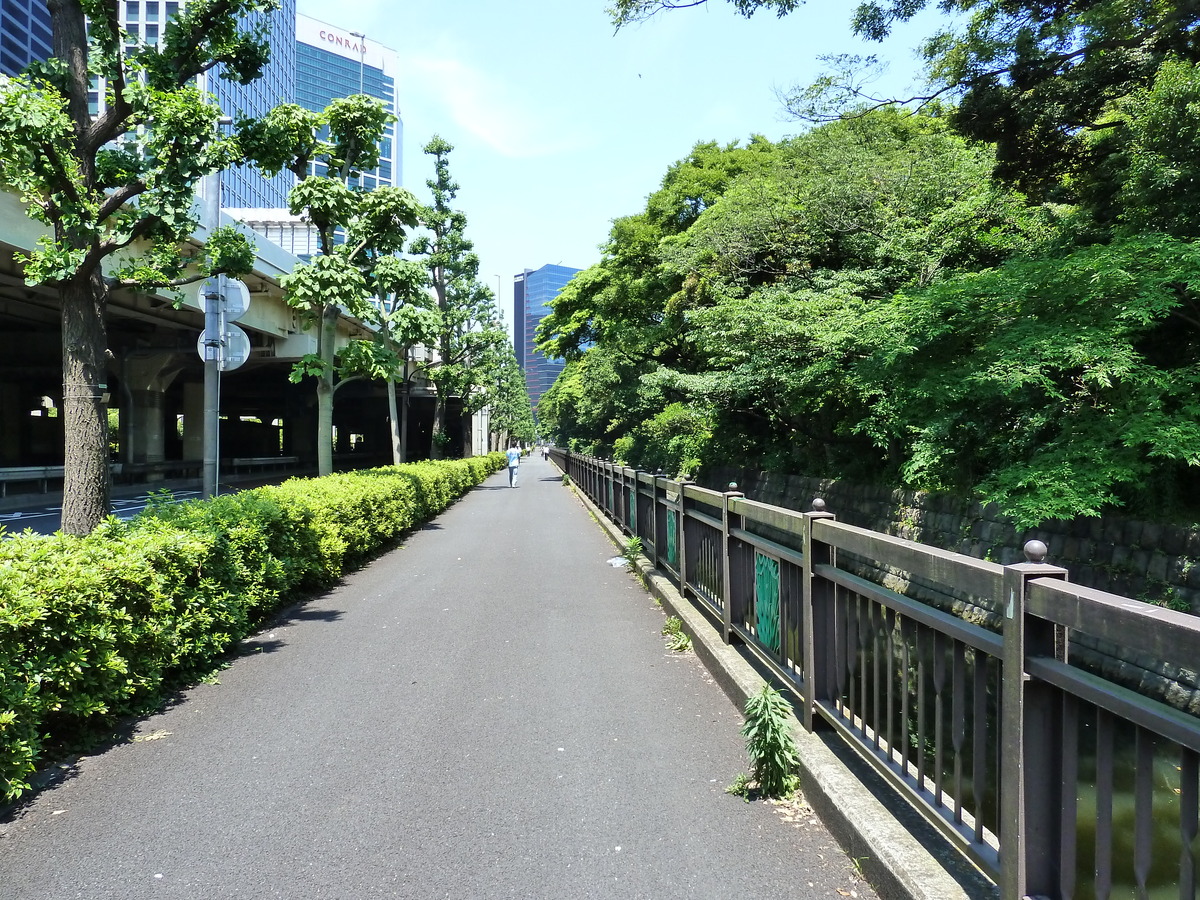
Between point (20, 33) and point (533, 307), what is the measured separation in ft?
346

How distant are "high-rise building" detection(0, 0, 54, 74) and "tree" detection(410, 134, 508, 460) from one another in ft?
195

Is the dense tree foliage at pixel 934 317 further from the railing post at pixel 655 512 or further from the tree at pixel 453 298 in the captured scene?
the tree at pixel 453 298

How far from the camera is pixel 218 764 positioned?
3.83 m

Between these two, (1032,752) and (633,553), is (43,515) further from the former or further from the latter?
(1032,752)

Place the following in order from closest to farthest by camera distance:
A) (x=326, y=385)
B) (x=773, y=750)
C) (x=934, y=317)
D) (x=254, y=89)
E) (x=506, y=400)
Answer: (x=773, y=750) < (x=934, y=317) < (x=326, y=385) < (x=506, y=400) < (x=254, y=89)

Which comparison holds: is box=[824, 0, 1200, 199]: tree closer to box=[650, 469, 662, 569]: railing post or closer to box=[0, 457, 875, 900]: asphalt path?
box=[650, 469, 662, 569]: railing post

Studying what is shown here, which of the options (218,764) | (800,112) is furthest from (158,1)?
(218,764)

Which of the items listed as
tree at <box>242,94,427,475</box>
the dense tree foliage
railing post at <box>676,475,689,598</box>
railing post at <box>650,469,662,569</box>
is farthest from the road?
the dense tree foliage

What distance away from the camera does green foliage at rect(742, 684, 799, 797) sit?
135 inches

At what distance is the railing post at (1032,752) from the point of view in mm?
2072

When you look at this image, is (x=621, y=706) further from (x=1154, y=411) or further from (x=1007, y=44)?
(x=1007, y=44)

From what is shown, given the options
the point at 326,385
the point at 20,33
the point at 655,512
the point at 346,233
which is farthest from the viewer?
the point at 20,33

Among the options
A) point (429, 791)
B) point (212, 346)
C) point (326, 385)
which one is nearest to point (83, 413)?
point (212, 346)

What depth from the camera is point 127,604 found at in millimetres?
4367
